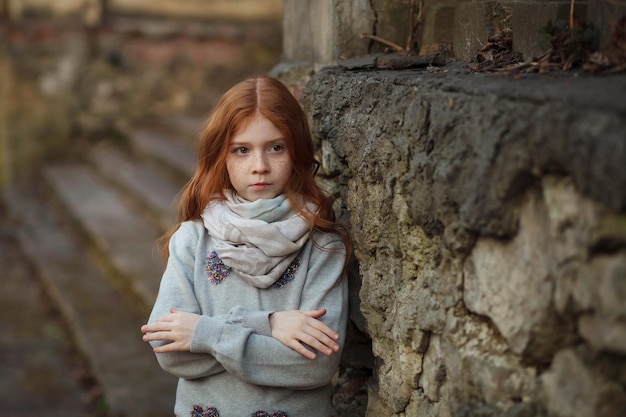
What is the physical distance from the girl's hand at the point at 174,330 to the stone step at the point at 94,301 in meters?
1.63

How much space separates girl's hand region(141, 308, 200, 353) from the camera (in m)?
1.99

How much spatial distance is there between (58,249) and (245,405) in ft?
13.4

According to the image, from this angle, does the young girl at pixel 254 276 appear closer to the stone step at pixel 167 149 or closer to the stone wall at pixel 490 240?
the stone wall at pixel 490 240

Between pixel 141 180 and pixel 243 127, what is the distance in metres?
4.26

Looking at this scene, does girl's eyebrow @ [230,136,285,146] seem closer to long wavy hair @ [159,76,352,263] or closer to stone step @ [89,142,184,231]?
long wavy hair @ [159,76,352,263]

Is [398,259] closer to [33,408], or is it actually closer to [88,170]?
[33,408]

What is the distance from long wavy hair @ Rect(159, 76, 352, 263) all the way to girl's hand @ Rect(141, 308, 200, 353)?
12.2 inches

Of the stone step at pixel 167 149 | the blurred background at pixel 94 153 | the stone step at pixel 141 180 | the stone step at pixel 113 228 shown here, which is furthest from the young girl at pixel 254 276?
the stone step at pixel 167 149

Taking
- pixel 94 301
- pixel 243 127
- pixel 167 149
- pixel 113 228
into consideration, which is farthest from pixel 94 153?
pixel 243 127

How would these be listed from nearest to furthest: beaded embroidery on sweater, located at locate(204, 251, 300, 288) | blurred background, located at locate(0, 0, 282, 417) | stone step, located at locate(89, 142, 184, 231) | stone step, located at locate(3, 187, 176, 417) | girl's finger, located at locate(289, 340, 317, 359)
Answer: girl's finger, located at locate(289, 340, 317, 359), beaded embroidery on sweater, located at locate(204, 251, 300, 288), stone step, located at locate(3, 187, 176, 417), blurred background, located at locate(0, 0, 282, 417), stone step, located at locate(89, 142, 184, 231)

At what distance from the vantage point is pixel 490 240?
1489mm

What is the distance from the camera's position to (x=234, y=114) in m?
2.14

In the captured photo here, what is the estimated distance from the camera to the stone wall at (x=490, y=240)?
121 centimetres

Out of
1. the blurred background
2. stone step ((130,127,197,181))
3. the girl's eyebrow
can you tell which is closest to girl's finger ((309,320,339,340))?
the girl's eyebrow
